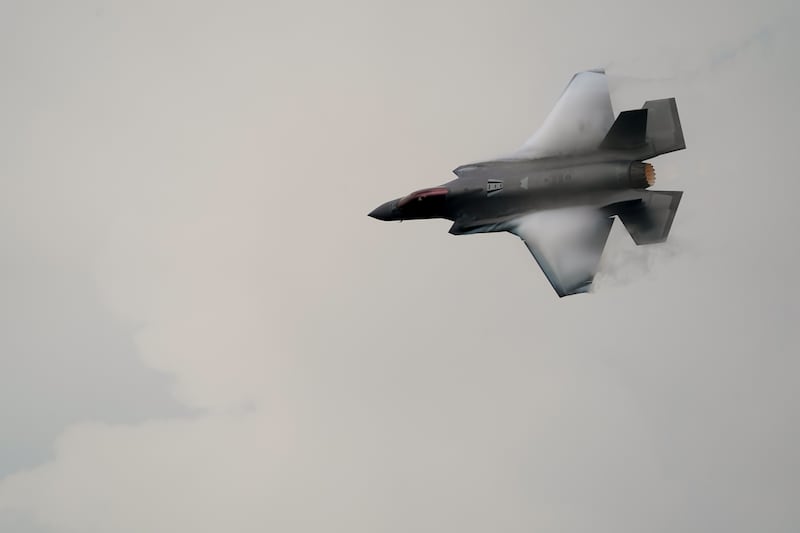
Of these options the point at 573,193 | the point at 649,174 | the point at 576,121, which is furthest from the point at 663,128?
the point at 573,193

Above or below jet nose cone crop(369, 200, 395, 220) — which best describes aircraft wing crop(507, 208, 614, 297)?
below

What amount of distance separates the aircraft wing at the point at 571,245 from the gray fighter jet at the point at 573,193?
4 centimetres

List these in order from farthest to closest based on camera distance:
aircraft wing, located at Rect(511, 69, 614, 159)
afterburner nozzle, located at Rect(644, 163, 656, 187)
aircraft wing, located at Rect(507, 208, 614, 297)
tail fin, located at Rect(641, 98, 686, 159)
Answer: aircraft wing, located at Rect(511, 69, 614, 159)
tail fin, located at Rect(641, 98, 686, 159)
aircraft wing, located at Rect(507, 208, 614, 297)
afterburner nozzle, located at Rect(644, 163, 656, 187)

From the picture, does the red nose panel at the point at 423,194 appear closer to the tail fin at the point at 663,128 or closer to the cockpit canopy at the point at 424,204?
the cockpit canopy at the point at 424,204

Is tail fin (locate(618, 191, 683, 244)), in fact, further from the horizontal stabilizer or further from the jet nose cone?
the jet nose cone

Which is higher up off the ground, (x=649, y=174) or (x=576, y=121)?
(x=576, y=121)

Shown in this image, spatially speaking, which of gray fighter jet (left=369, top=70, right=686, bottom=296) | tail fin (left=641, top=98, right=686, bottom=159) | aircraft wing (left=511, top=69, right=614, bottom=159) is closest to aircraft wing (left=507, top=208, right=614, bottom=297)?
gray fighter jet (left=369, top=70, right=686, bottom=296)

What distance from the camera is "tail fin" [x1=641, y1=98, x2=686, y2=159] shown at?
151 feet

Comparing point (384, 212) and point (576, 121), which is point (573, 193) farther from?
point (384, 212)

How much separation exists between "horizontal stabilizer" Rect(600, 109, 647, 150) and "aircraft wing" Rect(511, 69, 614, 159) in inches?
30.5

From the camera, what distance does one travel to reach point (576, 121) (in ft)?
157

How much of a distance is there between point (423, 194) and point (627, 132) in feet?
29.1

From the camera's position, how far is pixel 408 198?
47.8 m

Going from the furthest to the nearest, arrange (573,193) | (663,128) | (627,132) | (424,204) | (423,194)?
(424,204) → (423,194) → (663,128) → (573,193) → (627,132)
